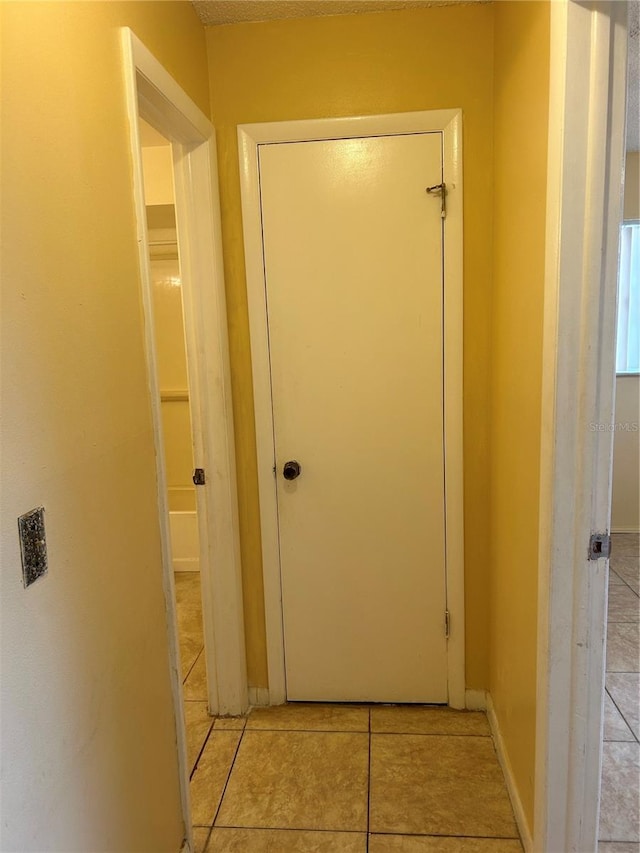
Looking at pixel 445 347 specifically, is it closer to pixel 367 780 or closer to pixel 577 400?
pixel 577 400

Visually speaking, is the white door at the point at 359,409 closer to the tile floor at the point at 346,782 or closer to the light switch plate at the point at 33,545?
the tile floor at the point at 346,782

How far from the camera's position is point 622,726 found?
2.03 m

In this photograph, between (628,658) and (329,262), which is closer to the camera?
(329,262)

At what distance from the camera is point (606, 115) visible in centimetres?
114

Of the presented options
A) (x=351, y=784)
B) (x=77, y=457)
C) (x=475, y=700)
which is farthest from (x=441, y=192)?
(x=351, y=784)

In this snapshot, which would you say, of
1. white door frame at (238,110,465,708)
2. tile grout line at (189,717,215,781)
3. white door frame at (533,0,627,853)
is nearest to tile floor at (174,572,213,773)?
tile grout line at (189,717,215,781)

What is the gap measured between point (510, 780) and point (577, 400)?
127cm

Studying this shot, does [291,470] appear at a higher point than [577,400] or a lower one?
lower

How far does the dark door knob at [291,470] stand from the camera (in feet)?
6.82

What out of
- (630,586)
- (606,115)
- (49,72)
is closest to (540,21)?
(606,115)

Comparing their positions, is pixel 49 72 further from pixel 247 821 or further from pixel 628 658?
pixel 628 658

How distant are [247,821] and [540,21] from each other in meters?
2.26

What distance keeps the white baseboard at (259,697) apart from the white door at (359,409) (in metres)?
0.10

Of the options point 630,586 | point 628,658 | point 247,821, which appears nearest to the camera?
point 247,821
